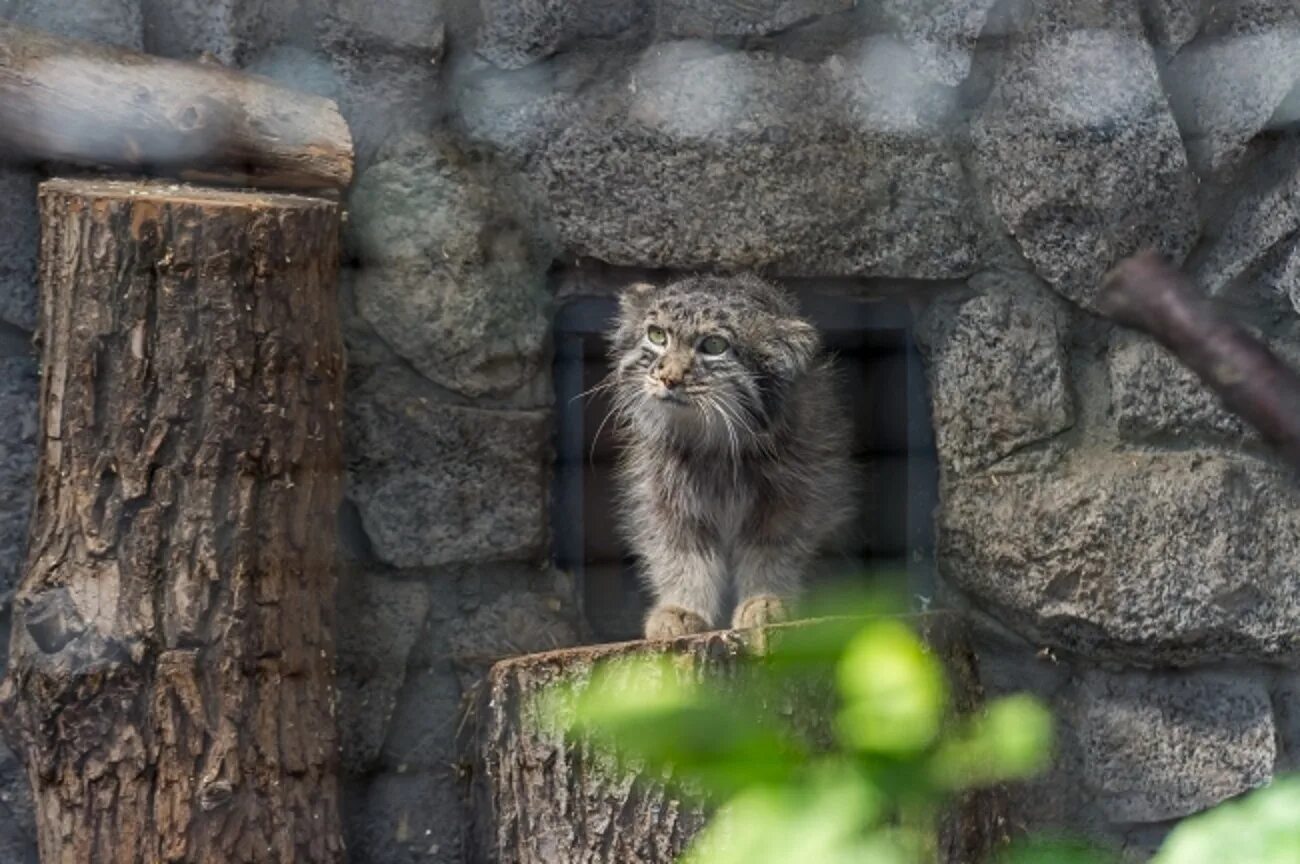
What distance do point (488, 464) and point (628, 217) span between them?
0.32m

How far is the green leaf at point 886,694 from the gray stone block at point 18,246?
1.71 m

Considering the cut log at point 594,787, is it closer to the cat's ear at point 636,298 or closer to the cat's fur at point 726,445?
the cat's fur at point 726,445

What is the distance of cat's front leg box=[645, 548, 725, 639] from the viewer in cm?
218

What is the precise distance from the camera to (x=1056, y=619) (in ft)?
6.92

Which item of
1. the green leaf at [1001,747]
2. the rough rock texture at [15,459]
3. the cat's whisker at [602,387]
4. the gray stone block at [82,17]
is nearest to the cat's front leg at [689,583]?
the cat's whisker at [602,387]

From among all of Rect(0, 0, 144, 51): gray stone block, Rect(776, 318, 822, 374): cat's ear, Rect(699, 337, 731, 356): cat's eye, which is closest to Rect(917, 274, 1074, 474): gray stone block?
Rect(776, 318, 822, 374): cat's ear

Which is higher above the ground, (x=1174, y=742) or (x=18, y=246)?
(x=18, y=246)

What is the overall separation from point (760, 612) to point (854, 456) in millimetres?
345

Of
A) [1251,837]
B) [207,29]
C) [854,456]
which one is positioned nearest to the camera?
[1251,837]

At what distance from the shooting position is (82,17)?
1998mm

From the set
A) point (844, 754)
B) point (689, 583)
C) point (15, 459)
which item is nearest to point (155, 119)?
point (15, 459)

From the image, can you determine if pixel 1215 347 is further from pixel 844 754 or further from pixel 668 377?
pixel 668 377

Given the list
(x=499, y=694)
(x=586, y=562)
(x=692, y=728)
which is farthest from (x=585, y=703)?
(x=586, y=562)

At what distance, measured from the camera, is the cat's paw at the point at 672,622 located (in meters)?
2.07
